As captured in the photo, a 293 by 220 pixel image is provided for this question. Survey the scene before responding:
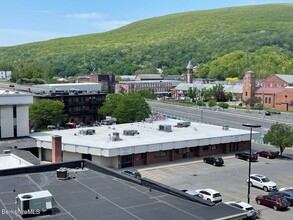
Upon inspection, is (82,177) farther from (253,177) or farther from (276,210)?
(253,177)

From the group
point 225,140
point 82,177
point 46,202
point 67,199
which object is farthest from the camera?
point 225,140

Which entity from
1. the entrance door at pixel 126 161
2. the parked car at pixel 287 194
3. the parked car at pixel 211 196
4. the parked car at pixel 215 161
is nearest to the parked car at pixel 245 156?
the parked car at pixel 215 161

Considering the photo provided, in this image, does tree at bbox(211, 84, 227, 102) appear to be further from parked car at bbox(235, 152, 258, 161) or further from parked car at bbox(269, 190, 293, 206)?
parked car at bbox(269, 190, 293, 206)

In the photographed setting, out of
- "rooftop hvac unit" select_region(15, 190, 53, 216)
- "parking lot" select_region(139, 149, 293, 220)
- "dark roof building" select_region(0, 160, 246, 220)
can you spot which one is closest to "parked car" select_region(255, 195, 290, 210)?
"parking lot" select_region(139, 149, 293, 220)

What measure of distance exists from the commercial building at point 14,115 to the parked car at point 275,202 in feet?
91.1

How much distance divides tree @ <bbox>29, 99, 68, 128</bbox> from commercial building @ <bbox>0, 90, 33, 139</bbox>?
1334 cm

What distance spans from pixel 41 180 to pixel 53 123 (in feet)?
138

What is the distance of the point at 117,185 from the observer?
19375 mm

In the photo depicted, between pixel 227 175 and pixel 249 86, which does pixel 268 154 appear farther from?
pixel 249 86

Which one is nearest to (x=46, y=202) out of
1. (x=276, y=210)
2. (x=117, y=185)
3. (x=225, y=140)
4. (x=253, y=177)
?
(x=117, y=185)

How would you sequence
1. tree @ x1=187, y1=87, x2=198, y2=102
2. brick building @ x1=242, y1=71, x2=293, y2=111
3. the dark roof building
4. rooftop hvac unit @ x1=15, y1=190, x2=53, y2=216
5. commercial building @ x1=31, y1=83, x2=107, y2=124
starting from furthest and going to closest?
tree @ x1=187, y1=87, x2=198, y2=102
brick building @ x1=242, y1=71, x2=293, y2=111
commercial building @ x1=31, y1=83, x2=107, y2=124
the dark roof building
rooftop hvac unit @ x1=15, y1=190, x2=53, y2=216

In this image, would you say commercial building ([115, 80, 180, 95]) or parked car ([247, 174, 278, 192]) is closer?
parked car ([247, 174, 278, 192])

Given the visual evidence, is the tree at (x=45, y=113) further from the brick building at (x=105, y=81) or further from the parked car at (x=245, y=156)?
the brick building at (x=105, y=81)

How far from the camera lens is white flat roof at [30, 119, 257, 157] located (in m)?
39.6
